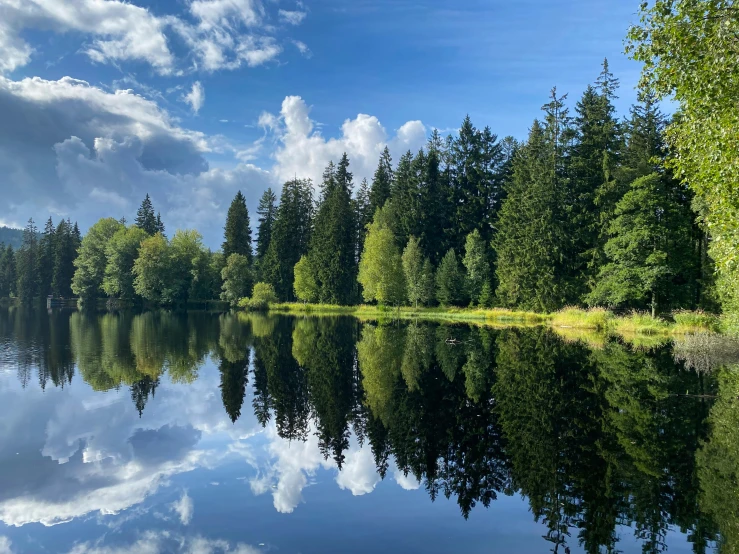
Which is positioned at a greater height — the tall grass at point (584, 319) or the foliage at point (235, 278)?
the foliage at point (235, 278)

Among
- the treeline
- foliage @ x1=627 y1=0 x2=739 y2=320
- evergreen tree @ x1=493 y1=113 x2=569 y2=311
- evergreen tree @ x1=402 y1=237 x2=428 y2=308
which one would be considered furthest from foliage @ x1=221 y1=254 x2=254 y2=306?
foliage @ x1=627 y1=0 x2=739 y2=320

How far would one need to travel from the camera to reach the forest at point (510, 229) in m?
14.0

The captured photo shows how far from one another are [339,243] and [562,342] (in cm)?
4902

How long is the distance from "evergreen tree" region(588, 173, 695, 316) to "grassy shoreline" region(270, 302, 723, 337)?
2391 millimetres

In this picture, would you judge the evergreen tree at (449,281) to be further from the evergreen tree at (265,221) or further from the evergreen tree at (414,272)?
the evergreen tree at (265,221)

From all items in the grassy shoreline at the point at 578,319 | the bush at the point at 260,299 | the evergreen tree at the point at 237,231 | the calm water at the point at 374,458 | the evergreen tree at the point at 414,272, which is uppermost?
the evergreen tree at the point at 237,231

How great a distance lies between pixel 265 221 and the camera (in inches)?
3873

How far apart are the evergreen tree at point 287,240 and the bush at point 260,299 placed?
10.1ft

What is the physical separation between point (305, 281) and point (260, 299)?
838cm

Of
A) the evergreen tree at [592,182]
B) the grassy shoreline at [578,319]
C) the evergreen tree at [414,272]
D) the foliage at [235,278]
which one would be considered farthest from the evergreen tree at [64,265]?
the evergreen tree at [592,182]

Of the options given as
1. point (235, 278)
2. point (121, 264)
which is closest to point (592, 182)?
point (235, 278)

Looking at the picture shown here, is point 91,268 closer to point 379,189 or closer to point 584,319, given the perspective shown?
point 379,189

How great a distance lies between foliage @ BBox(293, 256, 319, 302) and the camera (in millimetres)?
78875

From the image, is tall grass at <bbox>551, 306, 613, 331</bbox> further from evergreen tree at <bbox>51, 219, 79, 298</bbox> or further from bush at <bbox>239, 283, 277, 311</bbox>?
evergreen tree at <bbox>51, 219, 79, 298</bbox>
